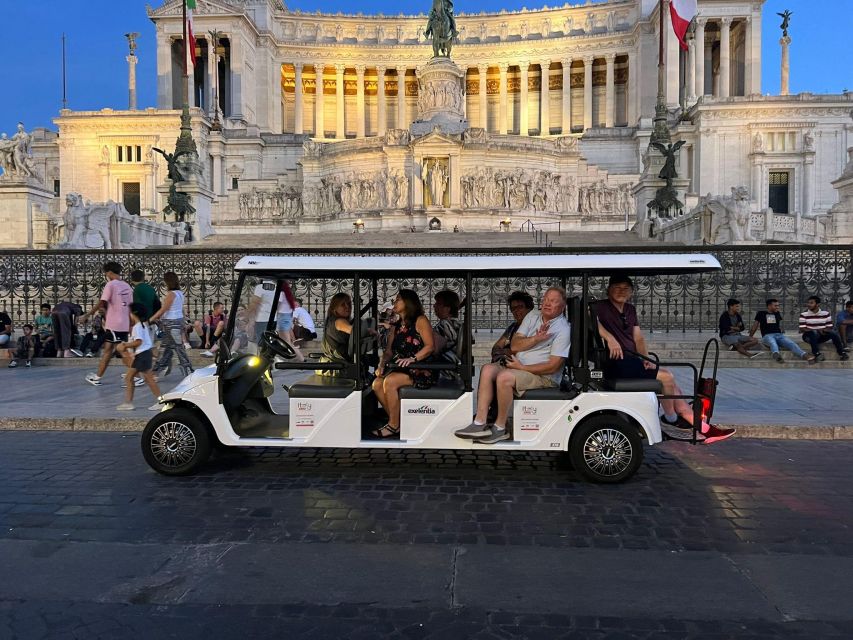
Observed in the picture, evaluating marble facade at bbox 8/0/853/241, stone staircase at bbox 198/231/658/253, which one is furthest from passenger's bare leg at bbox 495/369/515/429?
marble facade at bbox 8/0/853/241

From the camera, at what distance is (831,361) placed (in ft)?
43.1

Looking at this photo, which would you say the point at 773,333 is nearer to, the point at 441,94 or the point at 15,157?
the point at 15,157

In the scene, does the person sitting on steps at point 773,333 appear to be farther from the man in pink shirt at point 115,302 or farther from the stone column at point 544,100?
the stone column at point 544,100

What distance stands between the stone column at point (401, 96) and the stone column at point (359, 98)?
3607mm

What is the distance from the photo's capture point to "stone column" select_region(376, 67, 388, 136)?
68.9m

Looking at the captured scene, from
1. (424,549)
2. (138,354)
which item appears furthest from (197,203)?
(424,549)

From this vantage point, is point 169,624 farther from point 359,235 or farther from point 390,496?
point 359,235

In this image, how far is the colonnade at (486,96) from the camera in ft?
213

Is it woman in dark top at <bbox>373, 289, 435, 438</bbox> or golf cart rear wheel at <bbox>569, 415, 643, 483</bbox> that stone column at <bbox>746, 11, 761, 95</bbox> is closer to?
golf cart rear wheel at <bbox>569, 415, 643, 483</bbox>

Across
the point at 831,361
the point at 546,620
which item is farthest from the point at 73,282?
the point at 831,361

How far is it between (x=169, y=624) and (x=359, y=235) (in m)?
28.9

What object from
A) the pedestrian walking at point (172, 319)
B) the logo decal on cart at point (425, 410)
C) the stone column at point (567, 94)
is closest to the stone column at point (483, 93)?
the stone column at point (567, 94)

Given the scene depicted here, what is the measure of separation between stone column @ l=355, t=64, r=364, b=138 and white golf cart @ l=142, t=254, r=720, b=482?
66.0m

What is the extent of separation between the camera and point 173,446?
6078 mm
